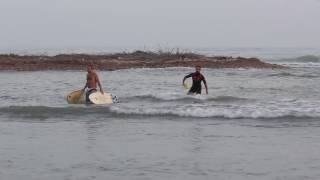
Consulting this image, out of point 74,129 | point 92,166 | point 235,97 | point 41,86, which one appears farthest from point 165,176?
point 41,86

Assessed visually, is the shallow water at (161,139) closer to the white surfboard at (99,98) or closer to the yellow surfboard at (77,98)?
the yellow surfboard at (77,98)

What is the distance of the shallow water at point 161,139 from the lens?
382 inches

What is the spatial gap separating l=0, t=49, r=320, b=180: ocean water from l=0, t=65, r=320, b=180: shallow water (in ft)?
0.05

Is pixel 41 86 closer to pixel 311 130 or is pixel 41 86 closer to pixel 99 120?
pixel 99 120

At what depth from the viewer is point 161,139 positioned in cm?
1278

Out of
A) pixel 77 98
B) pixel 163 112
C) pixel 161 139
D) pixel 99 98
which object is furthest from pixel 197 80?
pixel 161 139

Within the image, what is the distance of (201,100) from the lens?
22.4 metres

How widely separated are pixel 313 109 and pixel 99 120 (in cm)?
619

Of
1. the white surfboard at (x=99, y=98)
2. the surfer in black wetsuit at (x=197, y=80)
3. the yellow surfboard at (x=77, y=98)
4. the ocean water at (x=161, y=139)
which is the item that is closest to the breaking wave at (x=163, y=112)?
the ocean water at (x=161, y=139)

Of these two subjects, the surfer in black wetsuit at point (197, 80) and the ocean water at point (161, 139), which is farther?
the surfer in black wetsuit at point (197, 80)

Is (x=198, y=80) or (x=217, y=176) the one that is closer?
(x=217, y=176)

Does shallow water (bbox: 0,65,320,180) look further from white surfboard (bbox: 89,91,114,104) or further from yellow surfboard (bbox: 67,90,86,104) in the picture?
white surfboard (bbox: 89,91,114,104)

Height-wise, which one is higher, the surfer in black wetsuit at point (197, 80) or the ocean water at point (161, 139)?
the surfer in black wetsuit at point (197, 80)

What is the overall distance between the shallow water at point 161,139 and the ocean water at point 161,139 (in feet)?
0.05
